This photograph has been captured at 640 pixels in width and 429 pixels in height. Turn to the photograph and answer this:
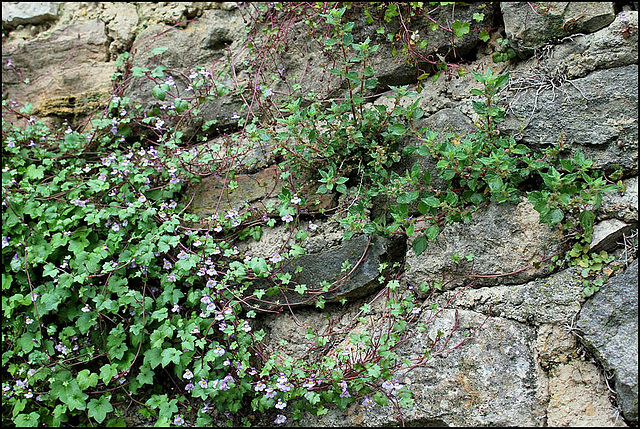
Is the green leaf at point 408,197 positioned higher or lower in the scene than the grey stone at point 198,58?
lower

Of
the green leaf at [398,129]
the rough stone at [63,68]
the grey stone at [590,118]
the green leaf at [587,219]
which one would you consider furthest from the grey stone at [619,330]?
the rough stone at [63,68]

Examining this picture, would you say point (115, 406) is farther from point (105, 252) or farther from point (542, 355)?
point (542, 355)

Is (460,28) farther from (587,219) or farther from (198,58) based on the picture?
(198,58)

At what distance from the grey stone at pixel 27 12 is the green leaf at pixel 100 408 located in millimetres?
2983

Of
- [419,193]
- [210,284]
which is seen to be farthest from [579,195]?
[210,284]

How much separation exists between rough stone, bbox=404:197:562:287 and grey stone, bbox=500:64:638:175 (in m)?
0.35

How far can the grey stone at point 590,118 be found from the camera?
2.24 meters

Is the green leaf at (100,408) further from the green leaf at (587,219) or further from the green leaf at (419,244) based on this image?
the green leaf at (587,219)

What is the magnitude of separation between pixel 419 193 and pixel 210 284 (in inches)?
45.0

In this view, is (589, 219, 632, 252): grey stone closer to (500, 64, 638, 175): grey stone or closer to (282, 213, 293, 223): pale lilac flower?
(500, 64, 638, 175): grey stone

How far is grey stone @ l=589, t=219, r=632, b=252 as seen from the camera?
215 cm

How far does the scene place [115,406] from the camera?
2.62m

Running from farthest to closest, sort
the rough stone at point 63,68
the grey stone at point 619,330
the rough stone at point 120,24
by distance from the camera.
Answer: the rough stone at point 120,24
the rough stone at point 63,68
the grey stone at point 619,330

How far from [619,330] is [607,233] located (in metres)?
0.42
